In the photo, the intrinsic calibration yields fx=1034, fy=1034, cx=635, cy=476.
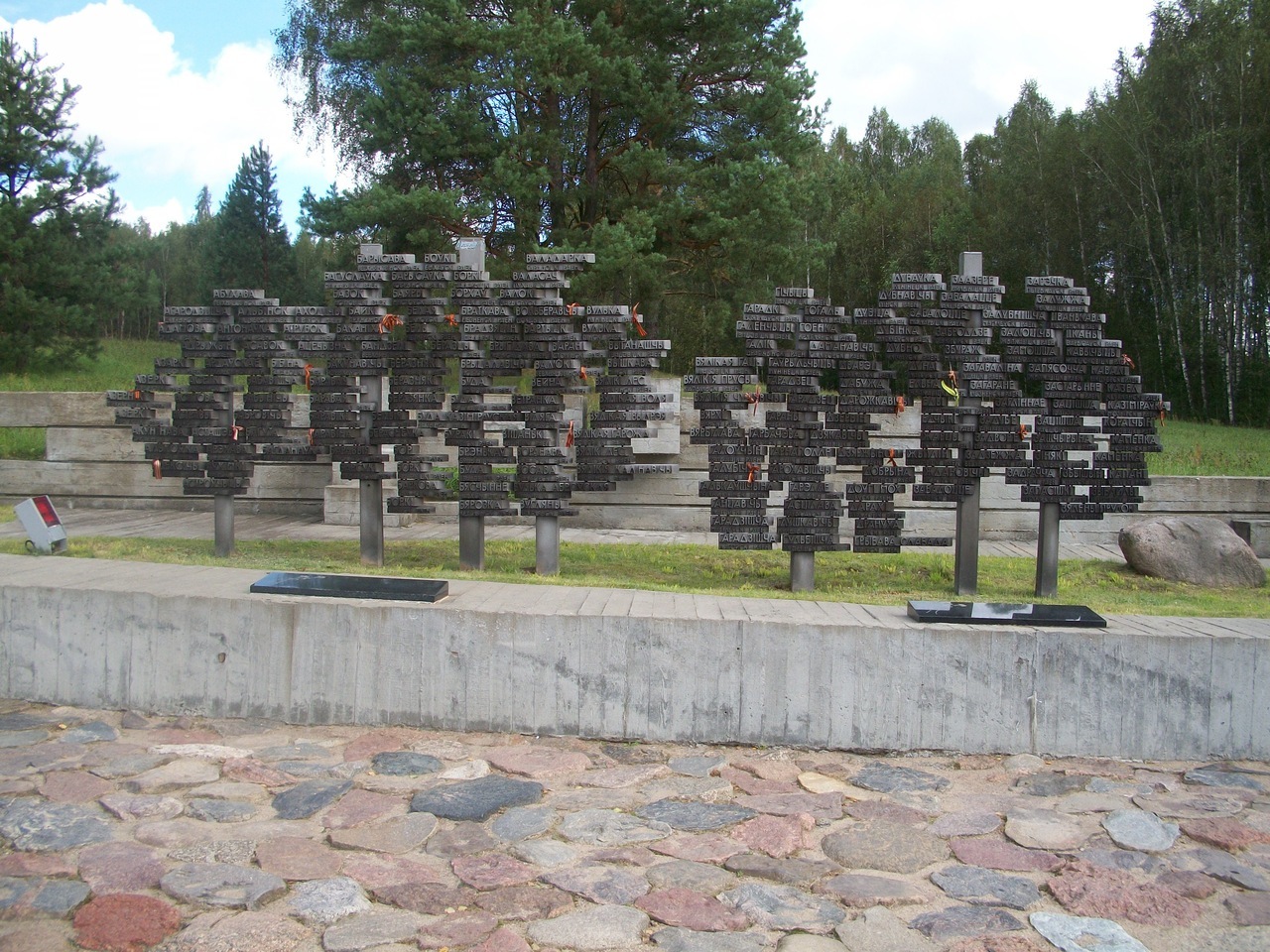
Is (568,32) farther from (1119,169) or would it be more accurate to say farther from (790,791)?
(790,791)

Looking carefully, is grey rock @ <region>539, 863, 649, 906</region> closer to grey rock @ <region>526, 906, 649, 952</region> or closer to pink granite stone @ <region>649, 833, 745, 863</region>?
grey rock @ <region>526, 906, 649, 952</region>

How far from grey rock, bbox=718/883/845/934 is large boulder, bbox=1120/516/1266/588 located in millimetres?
5171

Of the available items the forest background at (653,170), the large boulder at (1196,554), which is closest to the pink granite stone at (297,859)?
the large boulder at (1196,554)

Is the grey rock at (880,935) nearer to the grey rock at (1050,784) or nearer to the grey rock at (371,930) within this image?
the grey rock at (371,930)

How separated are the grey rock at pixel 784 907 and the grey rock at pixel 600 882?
1.06 feet

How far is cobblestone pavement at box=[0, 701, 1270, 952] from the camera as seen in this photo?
131 inches

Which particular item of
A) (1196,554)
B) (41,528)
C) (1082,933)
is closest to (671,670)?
(1082,933)

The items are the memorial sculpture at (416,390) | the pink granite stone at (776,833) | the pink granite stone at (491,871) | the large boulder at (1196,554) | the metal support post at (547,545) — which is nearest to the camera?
the pink granite stone at (491,871)

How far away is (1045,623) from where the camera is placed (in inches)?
203

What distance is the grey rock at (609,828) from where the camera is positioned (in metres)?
4.09

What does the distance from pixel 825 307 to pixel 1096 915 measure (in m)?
4.16

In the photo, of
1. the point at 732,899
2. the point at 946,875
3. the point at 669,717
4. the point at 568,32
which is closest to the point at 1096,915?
the point at 946,875

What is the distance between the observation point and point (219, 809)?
14.1 ft

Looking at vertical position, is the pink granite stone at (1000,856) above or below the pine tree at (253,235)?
below
